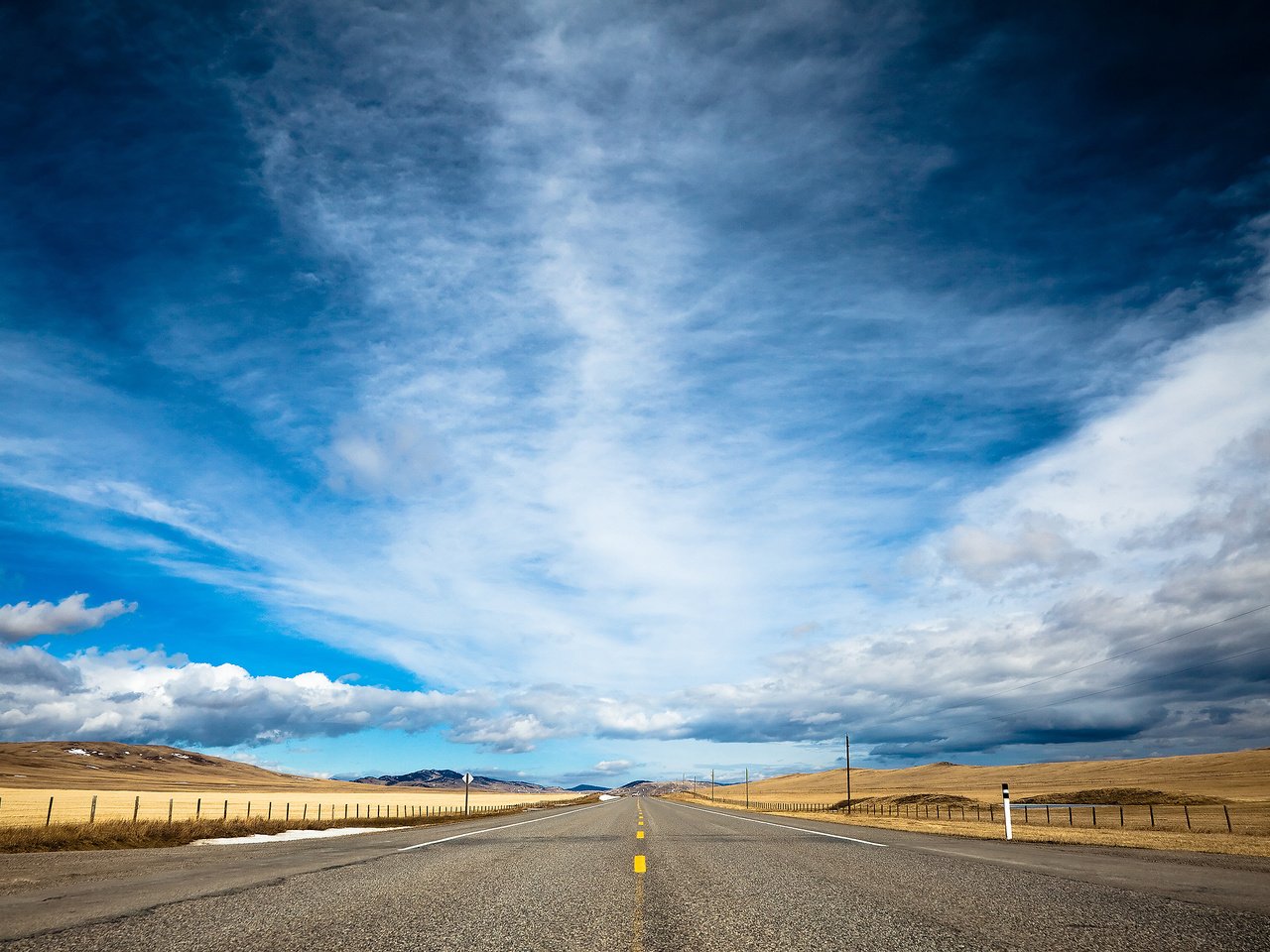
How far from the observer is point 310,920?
7176mm

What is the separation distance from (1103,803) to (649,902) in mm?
81713

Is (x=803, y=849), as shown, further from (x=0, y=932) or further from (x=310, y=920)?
(x=0, y=932)

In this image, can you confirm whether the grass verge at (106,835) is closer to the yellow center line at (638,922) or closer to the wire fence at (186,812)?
the wire fence at (186,812)

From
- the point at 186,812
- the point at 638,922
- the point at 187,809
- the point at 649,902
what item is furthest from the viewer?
the point at 187,809

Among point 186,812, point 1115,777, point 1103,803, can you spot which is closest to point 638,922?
point 186,812

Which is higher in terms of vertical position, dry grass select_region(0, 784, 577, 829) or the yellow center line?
the yellow center line

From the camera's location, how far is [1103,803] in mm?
71062

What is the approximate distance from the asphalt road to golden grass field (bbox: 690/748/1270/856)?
989 cm

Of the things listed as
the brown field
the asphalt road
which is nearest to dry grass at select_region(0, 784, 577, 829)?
the asphalt road

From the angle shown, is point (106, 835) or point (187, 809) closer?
point (106, 835)

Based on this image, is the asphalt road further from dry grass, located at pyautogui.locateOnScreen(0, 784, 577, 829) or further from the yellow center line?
dry grass, located at pyautogui.locateOnScreen(0, 784, 577, 829)

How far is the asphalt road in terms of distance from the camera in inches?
243

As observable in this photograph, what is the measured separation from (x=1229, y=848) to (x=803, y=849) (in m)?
9.98

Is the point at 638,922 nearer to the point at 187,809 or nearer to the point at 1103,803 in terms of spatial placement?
the point at 187,809
